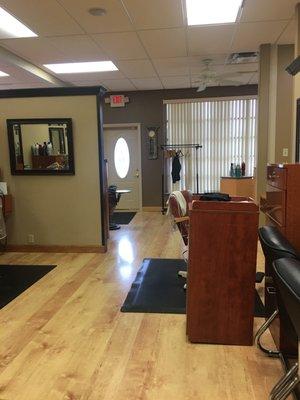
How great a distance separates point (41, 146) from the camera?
4418 millimetres

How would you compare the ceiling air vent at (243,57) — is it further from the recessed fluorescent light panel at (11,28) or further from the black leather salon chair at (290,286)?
the black leather salon chair at (290,286)

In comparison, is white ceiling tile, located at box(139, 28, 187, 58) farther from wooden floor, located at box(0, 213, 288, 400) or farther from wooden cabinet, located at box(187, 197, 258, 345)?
wooden floor, located at box(0, 213, 288, 400)

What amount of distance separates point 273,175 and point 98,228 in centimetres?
273

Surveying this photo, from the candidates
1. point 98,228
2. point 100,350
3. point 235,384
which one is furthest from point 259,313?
point 98,228

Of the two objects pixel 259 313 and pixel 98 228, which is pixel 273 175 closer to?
pixel 259 313

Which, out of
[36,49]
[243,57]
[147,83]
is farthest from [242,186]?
[36,49]

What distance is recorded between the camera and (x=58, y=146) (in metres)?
4.41

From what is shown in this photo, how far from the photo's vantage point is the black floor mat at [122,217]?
6.66m

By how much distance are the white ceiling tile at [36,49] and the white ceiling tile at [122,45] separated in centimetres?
75

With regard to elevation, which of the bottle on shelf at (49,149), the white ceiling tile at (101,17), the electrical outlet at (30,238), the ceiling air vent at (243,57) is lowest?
the electrical outlet at (30,238)

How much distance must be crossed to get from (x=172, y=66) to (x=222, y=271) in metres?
4.45

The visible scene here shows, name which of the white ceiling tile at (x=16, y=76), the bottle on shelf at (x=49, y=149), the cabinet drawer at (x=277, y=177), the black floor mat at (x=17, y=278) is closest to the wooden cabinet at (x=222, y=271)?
the cabinet drawer at (x=277, y=177)

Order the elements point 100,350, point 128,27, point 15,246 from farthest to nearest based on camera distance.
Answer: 1. point 15,246
2. point 128,27
3. point 100,350

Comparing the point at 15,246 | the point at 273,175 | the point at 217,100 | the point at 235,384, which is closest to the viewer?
the point at 235,384
